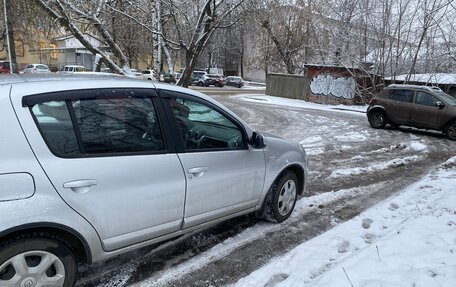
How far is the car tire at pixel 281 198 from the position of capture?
4297mm

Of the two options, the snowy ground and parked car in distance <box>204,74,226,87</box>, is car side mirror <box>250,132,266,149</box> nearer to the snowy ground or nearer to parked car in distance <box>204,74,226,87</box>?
the snowy ground

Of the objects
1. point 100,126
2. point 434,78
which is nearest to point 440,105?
point 434,78

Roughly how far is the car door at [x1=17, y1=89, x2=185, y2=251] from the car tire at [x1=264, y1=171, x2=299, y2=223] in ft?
4.62

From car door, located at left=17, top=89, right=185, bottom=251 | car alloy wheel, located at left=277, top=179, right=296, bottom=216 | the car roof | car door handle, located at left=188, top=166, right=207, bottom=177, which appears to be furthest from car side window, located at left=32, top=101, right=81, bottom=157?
car alloy wheel, located at left=277, top=179, right=296, bottom=216

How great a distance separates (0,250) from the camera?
2.31 meters

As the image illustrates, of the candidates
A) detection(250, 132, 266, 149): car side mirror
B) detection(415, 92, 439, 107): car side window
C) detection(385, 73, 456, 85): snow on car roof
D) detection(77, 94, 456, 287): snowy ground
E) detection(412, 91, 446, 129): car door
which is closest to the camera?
detection(77, 94, 456, 287): snowy ground

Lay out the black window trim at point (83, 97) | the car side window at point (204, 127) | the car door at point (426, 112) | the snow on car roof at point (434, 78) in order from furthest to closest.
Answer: the snow on car roof at point (434, 78) < the car door at point (426, 112) < the car side window at point (204, 127) < the black window trim at point (83, 97)

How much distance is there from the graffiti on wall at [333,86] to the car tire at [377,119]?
32.9 feet

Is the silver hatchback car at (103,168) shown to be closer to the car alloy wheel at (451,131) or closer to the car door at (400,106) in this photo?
the car alloy wheel at (451,131)

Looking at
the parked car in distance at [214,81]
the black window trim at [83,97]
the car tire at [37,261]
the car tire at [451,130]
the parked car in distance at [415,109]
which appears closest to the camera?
the car tire at [37,261]

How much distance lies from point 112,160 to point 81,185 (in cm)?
30

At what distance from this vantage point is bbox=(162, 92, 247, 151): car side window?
334 cm

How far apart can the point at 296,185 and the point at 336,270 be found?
5.36 feet

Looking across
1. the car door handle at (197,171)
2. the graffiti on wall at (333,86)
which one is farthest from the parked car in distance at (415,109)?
the car door handle at (197,171)
